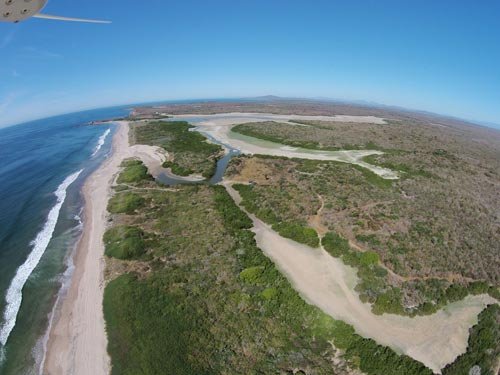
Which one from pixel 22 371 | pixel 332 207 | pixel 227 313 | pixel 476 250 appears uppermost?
pixel 332 207

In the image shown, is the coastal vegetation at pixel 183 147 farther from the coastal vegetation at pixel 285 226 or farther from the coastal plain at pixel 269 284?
the coastal vegetation at pixel 285 226

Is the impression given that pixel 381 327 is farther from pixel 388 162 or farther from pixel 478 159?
pixel 478 159

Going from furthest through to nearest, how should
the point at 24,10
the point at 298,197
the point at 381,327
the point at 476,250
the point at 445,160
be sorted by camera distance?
the point at 445,160 < the point at 298,197 < the point at 476,250 < the point at 381,327 < the point at 24,10

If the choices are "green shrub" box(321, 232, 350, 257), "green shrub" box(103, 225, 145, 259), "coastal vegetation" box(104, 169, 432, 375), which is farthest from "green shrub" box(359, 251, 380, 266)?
"green shrub" box(103, 225, 145, 259)

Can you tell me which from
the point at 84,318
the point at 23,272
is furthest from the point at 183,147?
the point at 84,318

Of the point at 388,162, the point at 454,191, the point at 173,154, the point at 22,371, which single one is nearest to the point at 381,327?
the point at 22,371

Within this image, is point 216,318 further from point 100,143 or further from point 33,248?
point 100,143

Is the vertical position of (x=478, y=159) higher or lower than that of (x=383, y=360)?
higher
